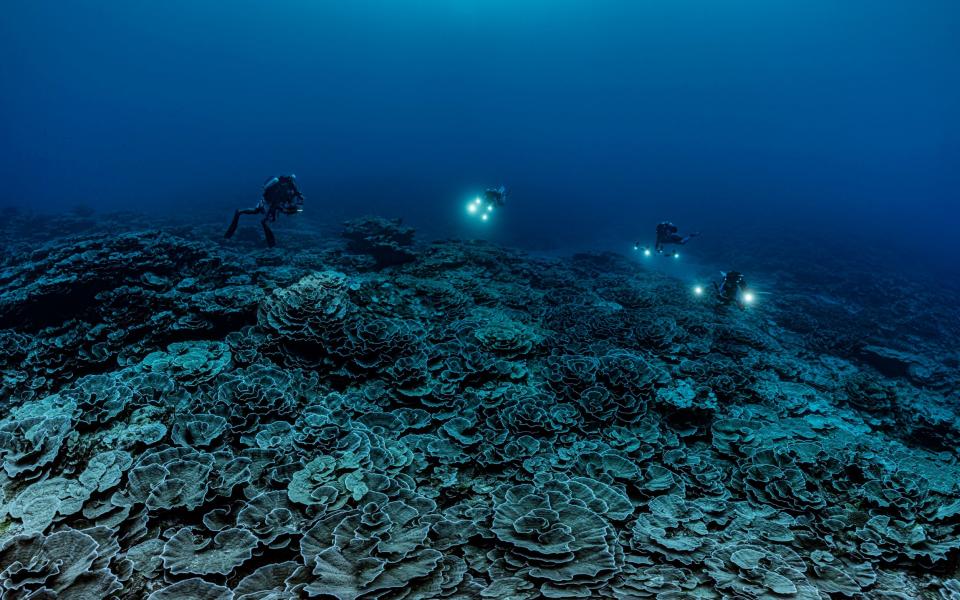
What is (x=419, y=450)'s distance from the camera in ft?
16.2

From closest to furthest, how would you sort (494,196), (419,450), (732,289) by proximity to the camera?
1. (419,450)
2. (732,289)
3. (494,196)

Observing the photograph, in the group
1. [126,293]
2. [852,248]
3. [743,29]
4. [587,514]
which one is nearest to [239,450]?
[587,514]

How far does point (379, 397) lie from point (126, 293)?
6186 mm

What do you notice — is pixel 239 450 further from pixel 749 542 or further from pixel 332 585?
pixel 749 542

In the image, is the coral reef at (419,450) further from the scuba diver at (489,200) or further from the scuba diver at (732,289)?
the scuba diver at (489,200)

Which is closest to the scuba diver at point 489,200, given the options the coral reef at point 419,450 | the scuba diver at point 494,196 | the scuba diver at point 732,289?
the scuba diver at point 494,196

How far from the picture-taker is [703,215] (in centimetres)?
6638

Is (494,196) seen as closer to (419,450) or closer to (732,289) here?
(732,289)

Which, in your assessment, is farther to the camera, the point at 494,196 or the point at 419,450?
the point at 494,196

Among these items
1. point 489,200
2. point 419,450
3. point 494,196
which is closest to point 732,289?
point 494,196

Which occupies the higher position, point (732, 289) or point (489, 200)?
point (489, 200)

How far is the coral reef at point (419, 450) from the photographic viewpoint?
3.06 metres

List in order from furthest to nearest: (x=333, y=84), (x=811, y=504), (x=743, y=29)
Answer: (x=333, y=84) → (x=743, y=29) → (x=811, y=504)

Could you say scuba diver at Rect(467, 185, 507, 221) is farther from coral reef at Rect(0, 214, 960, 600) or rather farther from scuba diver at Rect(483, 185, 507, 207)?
coral reef at Rect(0, 214, 960, 600)
